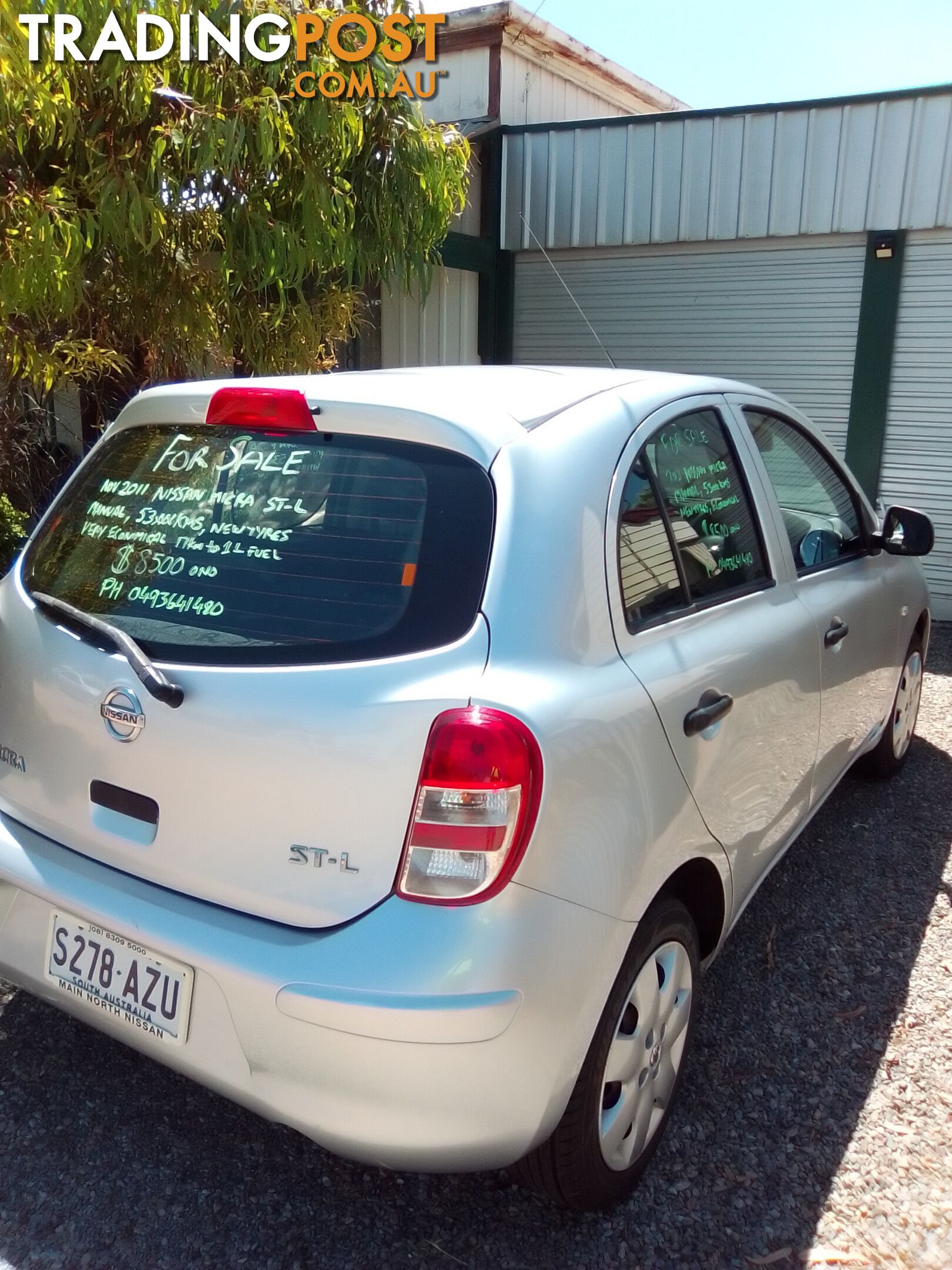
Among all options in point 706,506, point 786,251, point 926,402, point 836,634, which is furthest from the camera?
point 786,251

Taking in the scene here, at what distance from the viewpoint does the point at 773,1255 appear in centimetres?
199

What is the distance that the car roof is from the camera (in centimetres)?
192

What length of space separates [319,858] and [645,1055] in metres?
0.88

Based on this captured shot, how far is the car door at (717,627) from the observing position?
6.71 feet

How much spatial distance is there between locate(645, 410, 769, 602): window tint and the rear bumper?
94 centimetres

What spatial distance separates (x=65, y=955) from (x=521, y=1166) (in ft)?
3.18

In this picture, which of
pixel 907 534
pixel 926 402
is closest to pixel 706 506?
pixel 907 534

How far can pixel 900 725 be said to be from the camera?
4.25m

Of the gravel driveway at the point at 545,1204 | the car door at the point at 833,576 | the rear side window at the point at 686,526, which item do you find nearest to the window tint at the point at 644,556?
the rear side window at the point at 686,526

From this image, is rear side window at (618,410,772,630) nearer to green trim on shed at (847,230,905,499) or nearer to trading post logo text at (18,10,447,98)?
trading post logo text at (18,10,447,98)

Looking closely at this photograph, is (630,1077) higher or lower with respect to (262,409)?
lower

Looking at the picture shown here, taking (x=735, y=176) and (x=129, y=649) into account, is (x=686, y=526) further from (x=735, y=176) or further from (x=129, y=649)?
(x=735, y=176)

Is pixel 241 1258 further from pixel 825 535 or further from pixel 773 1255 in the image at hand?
pixel 825 535

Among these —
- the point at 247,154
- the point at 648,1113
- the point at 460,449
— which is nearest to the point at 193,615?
the point at 460,449
